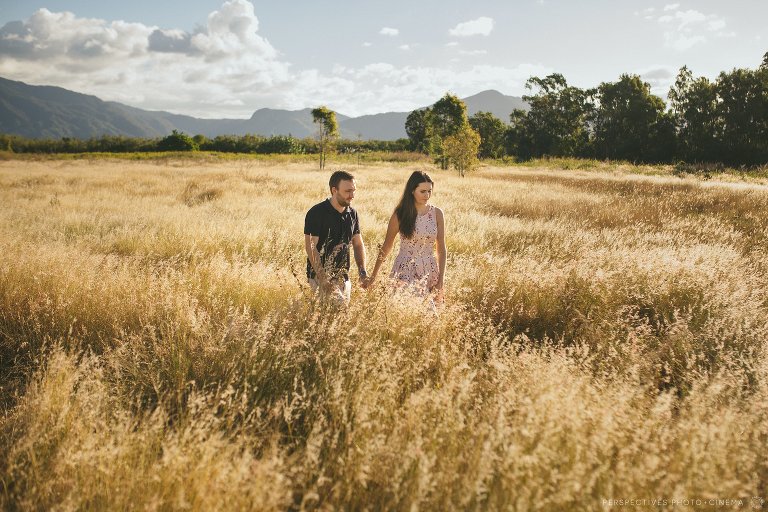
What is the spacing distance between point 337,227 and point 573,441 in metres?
2.87

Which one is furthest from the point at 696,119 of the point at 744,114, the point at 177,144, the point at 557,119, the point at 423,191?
the point at 177,144

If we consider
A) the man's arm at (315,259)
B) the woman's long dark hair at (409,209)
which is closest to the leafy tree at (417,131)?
the woman's long dark hair at (409,209)

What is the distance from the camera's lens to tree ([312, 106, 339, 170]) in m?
32.2

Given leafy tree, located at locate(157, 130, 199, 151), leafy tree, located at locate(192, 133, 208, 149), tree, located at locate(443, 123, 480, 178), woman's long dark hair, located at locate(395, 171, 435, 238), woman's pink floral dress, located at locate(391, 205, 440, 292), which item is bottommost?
woman's pink floral dress, located at locate(391, 205, 440, 292)

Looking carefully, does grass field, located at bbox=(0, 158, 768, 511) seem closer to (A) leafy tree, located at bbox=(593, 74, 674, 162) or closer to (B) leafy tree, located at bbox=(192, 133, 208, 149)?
(A) leafy tree, located at bbox=(593, 74, 674, 162)

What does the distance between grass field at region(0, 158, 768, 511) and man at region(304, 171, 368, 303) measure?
371 millimetres

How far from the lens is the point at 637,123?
4719 cm

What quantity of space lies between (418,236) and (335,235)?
3.10ft

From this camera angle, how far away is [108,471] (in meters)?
1.72

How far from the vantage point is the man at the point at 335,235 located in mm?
3830

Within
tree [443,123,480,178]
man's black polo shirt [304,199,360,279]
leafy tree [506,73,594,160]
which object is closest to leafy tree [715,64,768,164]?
leafy tree [506,73,594,160]

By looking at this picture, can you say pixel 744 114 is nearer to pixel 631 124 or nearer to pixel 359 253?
pixel 631 124

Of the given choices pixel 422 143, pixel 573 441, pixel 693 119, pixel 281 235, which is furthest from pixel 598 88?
pixel 573 441

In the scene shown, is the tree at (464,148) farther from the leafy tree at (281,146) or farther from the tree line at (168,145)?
the leafy tree at (281,146)
